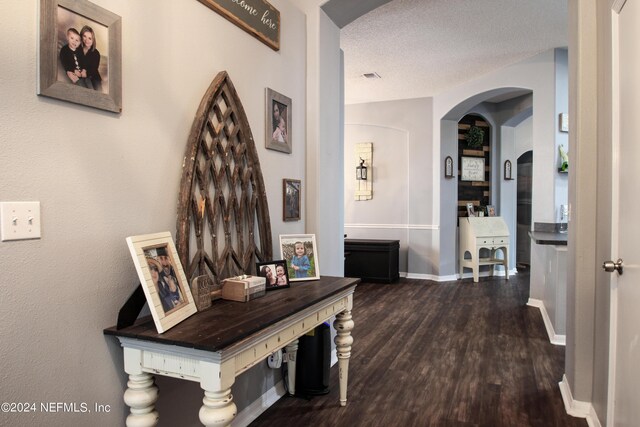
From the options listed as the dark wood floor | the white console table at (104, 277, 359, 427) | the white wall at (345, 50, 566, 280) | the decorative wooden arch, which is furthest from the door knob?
the white wall at (345, 50, 566, 280)

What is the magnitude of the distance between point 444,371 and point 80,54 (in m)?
2.79

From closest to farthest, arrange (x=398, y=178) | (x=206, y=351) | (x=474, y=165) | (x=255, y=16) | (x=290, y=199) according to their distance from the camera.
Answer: (x=206, y=351), (x=255, y=16), (x=290, y=199), (x=398, y=178), (x=474, y=165)

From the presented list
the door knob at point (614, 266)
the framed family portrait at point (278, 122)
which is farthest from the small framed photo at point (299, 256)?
the door knob at point (614, 266)

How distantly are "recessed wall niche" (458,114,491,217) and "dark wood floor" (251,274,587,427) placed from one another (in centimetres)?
217

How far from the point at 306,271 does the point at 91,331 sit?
1167mm

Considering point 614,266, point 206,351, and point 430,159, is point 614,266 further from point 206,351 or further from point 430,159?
point 430,159

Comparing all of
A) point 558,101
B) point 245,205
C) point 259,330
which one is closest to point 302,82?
point 245,205

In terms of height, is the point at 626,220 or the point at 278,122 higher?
the point at 278,122

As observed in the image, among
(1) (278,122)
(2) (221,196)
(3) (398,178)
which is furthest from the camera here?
(3) (398,178)

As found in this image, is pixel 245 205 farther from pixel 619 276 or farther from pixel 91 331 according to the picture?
pixel 619 276

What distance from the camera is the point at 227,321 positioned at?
57.2 inches

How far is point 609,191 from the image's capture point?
1.87 metres

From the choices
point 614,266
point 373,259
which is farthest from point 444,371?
point 373,259

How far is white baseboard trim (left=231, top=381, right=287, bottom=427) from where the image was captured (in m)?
2.12
